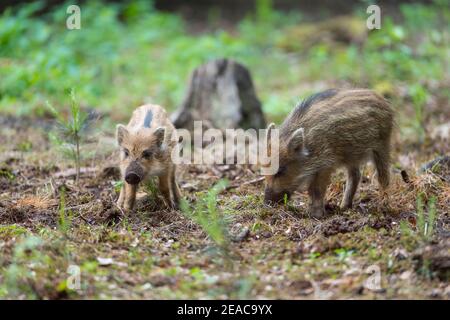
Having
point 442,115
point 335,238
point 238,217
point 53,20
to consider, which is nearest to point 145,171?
point 238,217

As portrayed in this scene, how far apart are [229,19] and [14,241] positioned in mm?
15040

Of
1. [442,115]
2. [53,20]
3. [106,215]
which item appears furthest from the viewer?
[53,20]

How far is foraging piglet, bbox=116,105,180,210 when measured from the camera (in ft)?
23.6

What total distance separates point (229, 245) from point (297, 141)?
1.69m

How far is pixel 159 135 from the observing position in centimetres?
745

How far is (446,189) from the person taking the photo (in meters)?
7.38

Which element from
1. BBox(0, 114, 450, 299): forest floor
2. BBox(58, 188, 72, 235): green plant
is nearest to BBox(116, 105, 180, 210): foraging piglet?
BBox(0, 114, 450, 299): forest floor

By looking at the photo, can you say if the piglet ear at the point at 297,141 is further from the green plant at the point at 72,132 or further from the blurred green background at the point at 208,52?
the blurred green background at the point at 208,52

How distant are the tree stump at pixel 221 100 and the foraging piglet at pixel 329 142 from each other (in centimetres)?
Answer: 297

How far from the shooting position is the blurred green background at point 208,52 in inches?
495

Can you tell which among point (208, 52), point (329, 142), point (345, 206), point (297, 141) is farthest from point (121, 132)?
point (208, 52)

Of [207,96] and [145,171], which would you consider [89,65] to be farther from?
[145,171]
